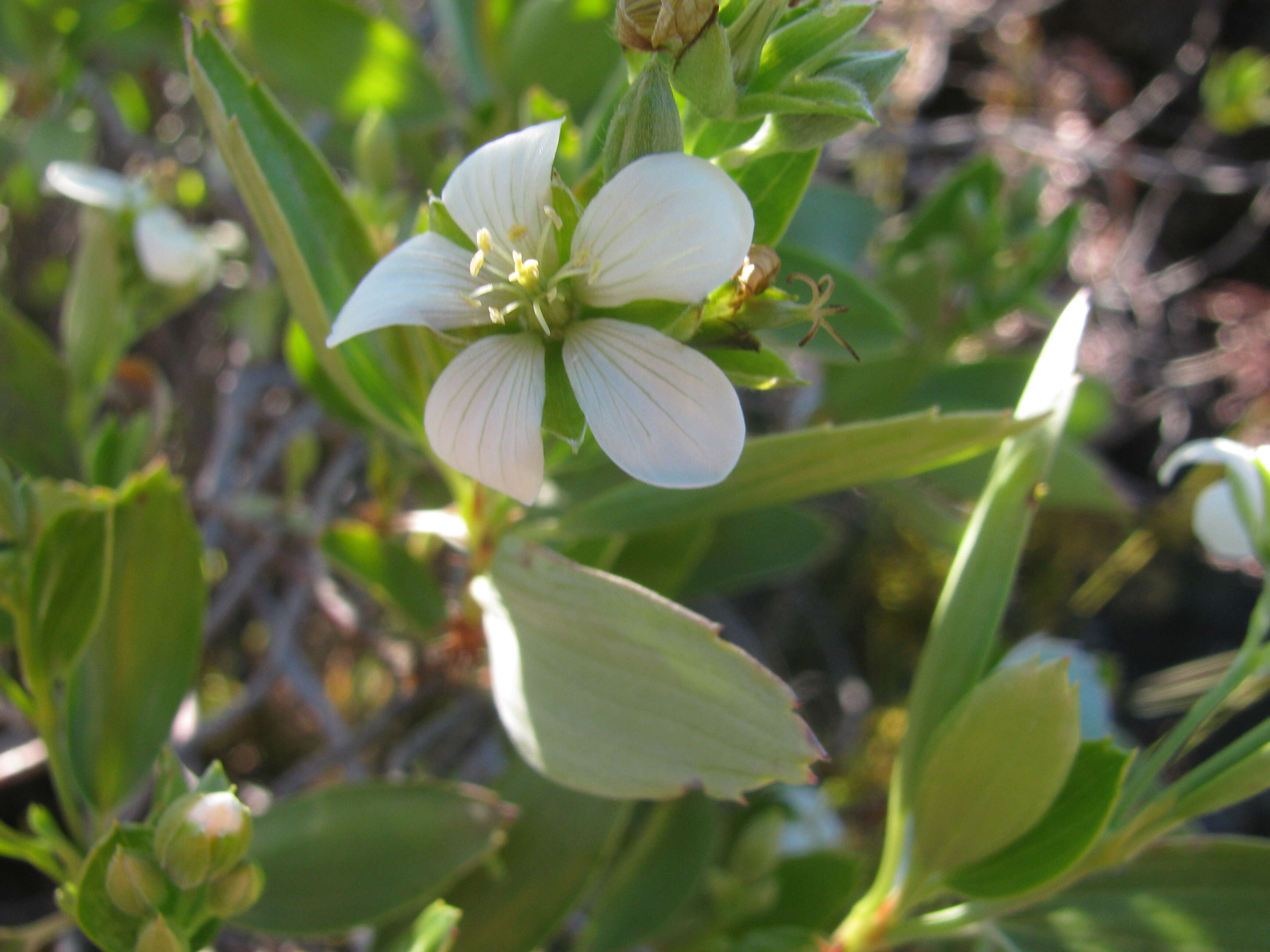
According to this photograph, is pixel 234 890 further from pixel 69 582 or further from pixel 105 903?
pixel 69 582

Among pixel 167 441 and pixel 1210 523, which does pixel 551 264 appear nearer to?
pixel 1210 523

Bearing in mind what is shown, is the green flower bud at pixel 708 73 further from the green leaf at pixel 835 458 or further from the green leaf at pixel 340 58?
the green leaf at pixel 340 58

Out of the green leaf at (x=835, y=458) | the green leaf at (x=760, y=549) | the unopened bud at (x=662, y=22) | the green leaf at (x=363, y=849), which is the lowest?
the green leaf at (x=760, y=549)

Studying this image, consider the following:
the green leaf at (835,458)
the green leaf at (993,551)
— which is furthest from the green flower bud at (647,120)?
the green leaf at (993,551)

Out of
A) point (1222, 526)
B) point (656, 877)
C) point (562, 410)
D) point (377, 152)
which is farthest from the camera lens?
point (377, 152)

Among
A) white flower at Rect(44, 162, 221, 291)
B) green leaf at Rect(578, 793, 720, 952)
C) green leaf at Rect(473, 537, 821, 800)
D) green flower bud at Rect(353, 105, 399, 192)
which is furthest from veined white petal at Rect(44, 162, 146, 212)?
green leaf at Rect(578, 793, 720, 952)

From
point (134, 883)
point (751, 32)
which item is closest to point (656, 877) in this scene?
point (134, 883)

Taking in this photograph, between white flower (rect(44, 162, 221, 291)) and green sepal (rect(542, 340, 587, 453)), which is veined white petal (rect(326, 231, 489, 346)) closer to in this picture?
green sepal (rect(542, 340, 587, 453))
